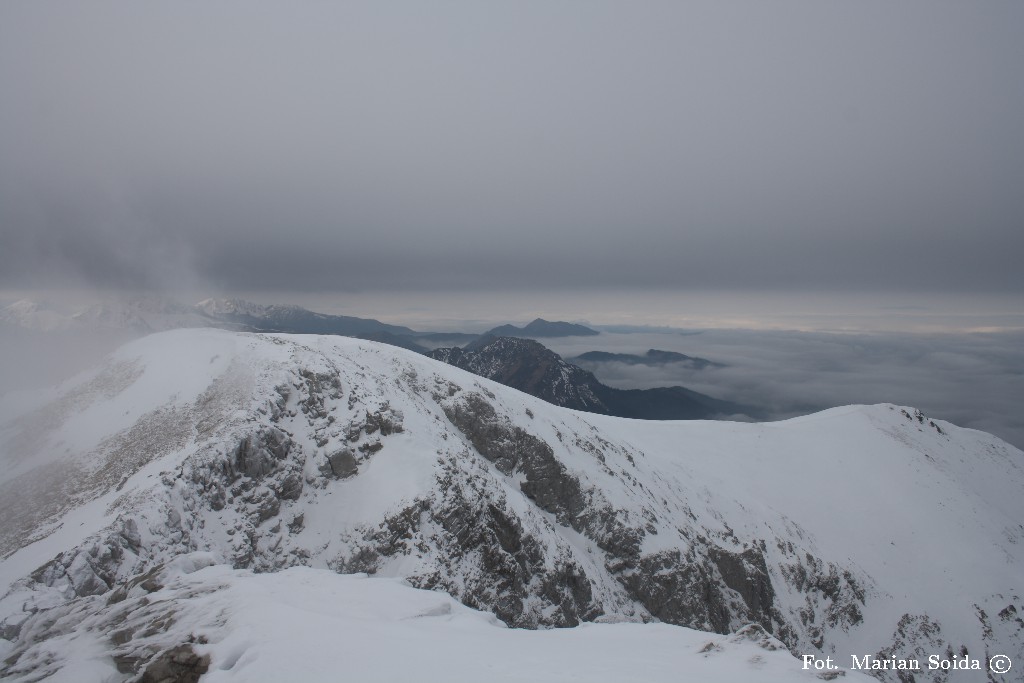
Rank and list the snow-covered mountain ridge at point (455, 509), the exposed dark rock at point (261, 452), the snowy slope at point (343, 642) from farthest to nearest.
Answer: the exposed dark rock at point (261, 452)
the snow-covered mountain ridge at point (455, 509)
the snowy slope at point (343, 642)

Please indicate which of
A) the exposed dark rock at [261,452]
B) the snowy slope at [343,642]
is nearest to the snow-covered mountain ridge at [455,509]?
the exposed dark rock at [261,452]

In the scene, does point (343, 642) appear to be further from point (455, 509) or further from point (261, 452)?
point (261, 452)

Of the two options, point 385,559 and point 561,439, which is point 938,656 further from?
point 385,559

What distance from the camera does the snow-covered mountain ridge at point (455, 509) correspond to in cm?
2900

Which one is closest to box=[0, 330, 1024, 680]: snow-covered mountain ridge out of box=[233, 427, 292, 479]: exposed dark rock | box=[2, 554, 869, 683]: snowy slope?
box=[233, 427, 292, 479]: exposed dark rock

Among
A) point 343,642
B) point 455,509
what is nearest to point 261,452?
point 455,509

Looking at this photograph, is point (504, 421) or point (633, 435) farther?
point (633, 435)

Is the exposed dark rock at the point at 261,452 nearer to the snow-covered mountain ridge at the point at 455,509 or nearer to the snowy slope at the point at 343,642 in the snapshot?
the snow-covered mountain ridge at the point at 455,509

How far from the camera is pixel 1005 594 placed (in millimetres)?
57438

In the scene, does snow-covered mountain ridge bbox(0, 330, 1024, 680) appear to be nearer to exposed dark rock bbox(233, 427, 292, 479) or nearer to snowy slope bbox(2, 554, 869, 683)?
exposed dark rock bbox(233, 427, 292, 479)

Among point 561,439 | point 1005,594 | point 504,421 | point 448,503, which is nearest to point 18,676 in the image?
point 448,503

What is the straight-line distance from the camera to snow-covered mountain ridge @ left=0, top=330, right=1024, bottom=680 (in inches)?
1142

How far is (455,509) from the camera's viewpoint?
33625mm

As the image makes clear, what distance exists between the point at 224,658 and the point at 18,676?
752 cm
